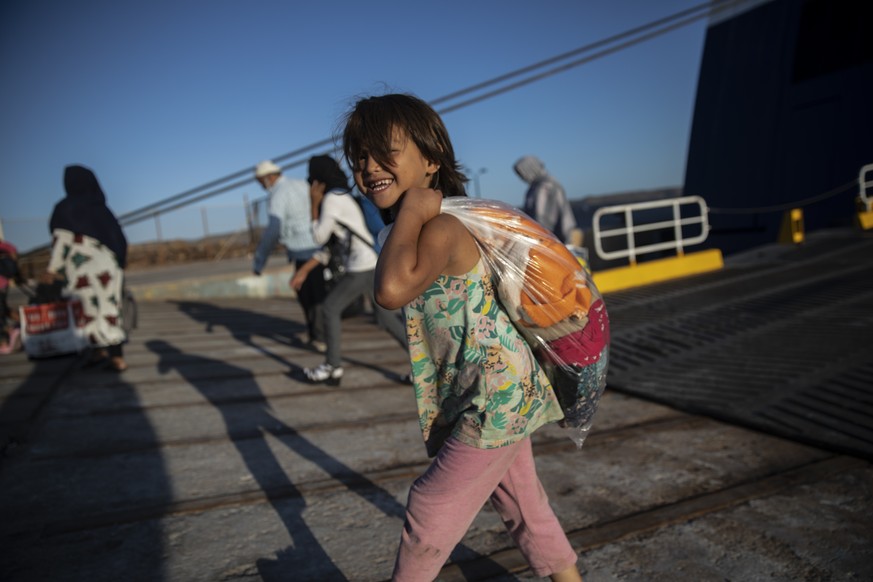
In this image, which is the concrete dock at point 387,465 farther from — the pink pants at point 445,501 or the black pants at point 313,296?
the pink pants at point 445,501

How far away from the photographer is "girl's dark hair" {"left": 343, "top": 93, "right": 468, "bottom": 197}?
1362 mm

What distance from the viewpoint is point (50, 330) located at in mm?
5031

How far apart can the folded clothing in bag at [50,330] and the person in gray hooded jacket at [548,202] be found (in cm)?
445

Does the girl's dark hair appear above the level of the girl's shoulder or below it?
above

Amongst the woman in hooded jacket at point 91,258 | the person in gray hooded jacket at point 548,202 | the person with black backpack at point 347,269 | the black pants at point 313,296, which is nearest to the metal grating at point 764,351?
the person in gray hooded jacket at point 548,202

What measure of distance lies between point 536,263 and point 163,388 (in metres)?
3.83

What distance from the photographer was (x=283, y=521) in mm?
2289

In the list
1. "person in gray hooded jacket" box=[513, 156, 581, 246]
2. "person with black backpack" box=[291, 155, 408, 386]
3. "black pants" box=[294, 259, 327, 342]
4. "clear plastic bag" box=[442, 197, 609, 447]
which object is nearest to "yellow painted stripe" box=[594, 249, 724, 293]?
"person in gray hooded jacket" box=[513, 156, 581, 246]

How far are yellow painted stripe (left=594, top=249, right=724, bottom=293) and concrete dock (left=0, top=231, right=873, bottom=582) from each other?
8.08ft

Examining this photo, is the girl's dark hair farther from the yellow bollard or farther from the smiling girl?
the yellow bollard

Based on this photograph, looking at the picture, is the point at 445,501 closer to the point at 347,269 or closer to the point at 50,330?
the point at 347,269

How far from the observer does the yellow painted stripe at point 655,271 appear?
7863mm

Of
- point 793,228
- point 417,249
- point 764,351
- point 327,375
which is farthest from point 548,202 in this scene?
point 793,228

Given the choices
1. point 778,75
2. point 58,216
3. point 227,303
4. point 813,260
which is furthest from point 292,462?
point 778,75
